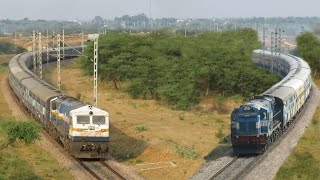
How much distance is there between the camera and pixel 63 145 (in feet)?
123

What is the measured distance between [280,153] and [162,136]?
9.40 meters

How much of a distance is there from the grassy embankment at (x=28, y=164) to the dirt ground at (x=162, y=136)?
14.9ft

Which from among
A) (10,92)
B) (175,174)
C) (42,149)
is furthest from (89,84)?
(175,174)

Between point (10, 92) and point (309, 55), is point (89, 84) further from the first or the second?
point (309, 55)

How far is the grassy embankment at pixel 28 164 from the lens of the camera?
28.5 metres

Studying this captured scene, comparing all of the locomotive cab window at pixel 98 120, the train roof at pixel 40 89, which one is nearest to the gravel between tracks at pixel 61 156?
the locomotive cab window at pixel 98 120

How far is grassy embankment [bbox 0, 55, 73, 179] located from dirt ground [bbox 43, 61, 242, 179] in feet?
14.9

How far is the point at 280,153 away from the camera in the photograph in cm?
3678

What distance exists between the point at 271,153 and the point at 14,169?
1644 centimetres

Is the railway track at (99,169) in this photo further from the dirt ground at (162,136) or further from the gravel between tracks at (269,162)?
the gravel between tracks at (269,162)

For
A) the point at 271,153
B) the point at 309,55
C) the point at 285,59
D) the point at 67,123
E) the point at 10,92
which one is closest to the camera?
the point at 67,123

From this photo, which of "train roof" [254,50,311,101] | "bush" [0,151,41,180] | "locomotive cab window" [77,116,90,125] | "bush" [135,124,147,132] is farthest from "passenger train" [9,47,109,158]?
"train roof" [254,50,311,101]

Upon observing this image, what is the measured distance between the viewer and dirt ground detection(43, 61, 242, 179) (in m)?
34.0

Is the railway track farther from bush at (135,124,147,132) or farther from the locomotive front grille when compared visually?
bush at (135,124,147,132)
